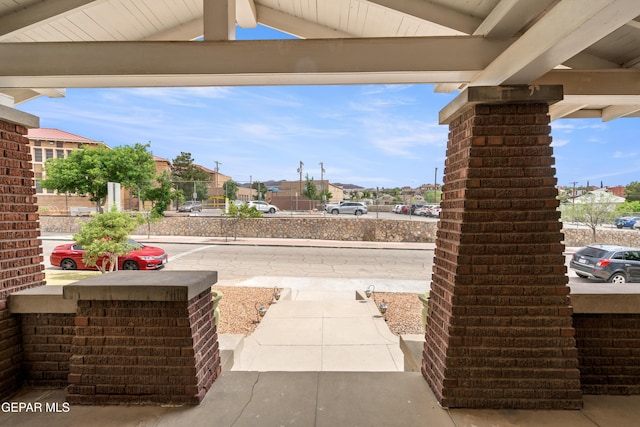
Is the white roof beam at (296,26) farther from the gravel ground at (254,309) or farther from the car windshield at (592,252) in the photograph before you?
the car windshield at (592,252)

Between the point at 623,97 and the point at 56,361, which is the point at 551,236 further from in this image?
the point at 56,361

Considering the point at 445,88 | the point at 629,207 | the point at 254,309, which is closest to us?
the point at 445,88

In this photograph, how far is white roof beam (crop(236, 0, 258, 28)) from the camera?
3025 mm

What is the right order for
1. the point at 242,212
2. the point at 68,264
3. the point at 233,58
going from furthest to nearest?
the point at 242,212
the point at 68,264
the point at 233,58

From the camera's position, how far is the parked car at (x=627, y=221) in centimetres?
1809

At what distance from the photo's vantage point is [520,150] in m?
2.33

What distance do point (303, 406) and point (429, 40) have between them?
290cm

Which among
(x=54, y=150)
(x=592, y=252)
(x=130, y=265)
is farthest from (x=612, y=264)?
(x=54, y=150)

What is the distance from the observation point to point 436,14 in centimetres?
248

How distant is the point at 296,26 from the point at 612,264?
10246 millimetres

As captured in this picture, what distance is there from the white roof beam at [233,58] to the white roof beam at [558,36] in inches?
11.5

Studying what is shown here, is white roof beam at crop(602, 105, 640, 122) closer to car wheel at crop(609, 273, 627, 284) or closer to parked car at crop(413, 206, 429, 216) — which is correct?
car wheel at crop(609, 273, 627, 284)

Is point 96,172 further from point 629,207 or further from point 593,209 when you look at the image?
point 629,207

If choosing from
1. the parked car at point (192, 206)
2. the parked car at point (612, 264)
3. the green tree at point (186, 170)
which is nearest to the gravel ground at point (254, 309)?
the parked car at point (612, 264)
